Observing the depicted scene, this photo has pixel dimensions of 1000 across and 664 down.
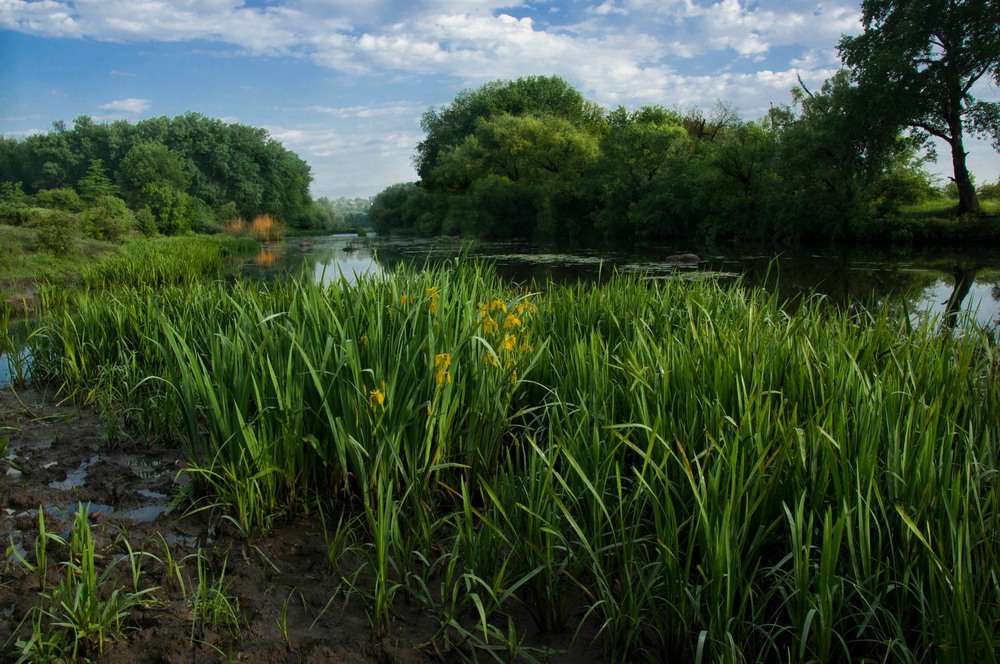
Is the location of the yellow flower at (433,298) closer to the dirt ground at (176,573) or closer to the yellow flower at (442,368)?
the yellow flower at (442,368)

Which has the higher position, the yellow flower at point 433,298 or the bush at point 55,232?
the bush at point 55,232

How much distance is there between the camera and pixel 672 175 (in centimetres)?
2939

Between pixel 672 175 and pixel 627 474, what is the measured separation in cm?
2854

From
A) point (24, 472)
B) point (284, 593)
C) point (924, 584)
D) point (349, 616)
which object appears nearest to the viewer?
point (924, 584)

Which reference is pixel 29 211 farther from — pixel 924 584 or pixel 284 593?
pixel 924 584

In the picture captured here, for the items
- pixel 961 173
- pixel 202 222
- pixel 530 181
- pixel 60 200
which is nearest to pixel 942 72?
pixel 961 173

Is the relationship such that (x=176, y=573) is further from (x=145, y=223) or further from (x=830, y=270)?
(x=145, y=223)

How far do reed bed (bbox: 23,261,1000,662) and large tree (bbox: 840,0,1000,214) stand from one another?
21.8 m

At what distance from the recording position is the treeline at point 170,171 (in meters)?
43.2

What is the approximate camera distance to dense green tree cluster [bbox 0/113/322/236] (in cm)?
4462

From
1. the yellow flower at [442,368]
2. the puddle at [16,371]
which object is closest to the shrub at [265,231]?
the puddle at [16,371]

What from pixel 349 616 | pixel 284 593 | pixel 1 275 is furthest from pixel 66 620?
pixel 1 275

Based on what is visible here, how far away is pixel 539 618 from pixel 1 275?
1433cm

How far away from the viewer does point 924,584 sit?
181cm
